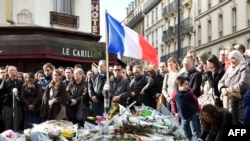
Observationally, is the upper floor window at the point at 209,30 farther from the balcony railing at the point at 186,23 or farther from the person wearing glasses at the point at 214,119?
the person wearing glasses at the point at 214,119

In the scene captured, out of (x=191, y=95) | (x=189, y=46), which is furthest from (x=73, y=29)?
(x=189, y=46)

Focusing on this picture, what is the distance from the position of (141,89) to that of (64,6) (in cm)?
1513

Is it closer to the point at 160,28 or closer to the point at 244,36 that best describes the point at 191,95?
the point at 244,36

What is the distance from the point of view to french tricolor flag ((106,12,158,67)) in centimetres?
1233

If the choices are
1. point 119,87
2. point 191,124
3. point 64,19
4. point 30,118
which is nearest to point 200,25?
point 64,19

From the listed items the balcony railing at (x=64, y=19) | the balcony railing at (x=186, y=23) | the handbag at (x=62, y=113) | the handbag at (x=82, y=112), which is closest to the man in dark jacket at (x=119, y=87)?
the handbag at (x=82, y=112)

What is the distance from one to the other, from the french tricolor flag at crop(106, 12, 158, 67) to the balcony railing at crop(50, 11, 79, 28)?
1370cm

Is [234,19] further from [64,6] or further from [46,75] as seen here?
[46,75]

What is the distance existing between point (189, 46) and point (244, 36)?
15200 millimetres

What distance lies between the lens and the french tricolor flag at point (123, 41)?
40.4 ft

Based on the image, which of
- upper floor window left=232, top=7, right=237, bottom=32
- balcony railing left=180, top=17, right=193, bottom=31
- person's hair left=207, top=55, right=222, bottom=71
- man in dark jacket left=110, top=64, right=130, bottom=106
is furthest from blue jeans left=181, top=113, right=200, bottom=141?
balcony railing left=180, top=17, right=193, bottom=31

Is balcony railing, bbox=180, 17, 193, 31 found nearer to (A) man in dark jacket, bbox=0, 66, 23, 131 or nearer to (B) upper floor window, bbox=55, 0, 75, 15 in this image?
(B) upper floor window, bbox=55, 0, 75, 15

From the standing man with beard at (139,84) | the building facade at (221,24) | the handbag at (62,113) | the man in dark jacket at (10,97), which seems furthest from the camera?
the building facade at (221,24)

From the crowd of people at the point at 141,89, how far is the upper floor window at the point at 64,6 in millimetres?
13224
